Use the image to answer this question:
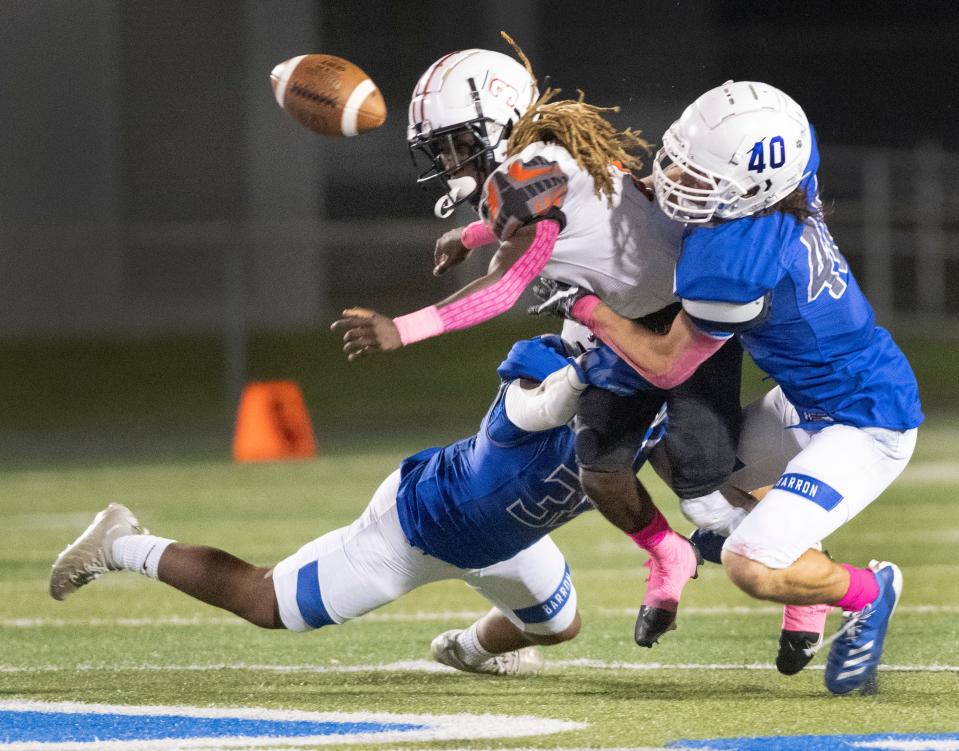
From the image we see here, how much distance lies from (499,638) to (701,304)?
1.19m

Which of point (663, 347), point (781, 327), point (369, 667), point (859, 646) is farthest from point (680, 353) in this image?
point (369, 667)

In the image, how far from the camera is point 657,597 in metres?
4.13

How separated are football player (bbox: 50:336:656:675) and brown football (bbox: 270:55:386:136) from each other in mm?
680

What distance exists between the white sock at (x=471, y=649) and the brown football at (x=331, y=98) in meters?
1.30

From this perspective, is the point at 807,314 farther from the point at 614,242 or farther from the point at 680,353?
the point at 614,242

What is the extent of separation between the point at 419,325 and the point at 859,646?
3.99ft

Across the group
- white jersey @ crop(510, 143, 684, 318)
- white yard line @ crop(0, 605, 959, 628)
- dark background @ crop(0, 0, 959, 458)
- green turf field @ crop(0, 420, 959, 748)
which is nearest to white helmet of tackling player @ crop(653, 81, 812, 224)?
white jersey @ crop(510, 143, 684, 318)

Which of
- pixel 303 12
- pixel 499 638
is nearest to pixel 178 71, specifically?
pixel 303 12

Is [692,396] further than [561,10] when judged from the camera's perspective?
No

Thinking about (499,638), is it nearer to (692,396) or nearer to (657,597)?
(657,597)

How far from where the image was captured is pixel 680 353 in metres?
3.86

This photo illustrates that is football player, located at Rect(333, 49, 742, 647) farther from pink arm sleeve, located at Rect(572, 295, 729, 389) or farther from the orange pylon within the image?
the orange pylon

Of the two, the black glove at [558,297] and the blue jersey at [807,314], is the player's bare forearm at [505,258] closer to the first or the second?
the black glove at [558,297]

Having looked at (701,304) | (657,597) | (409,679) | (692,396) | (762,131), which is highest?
(762,131)
